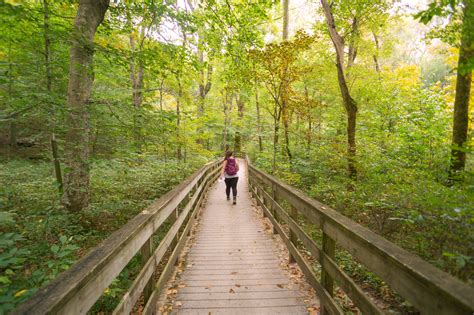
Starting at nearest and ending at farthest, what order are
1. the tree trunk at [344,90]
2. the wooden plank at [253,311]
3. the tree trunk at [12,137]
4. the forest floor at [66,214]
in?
the wooden plank at [253,311]
the forest floor at [66,214]
the tree trunk at [344,90]
the tree trunk at [12,137]

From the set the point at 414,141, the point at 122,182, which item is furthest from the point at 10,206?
the point at 414,141

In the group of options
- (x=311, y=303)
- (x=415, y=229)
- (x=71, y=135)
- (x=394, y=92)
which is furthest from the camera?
(x=394, y=92)

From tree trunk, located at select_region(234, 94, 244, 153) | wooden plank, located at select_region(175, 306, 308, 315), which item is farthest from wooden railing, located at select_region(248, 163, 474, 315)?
tree trunk, located at select_region(234, 94, 244, 153)

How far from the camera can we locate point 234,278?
11.5 ft

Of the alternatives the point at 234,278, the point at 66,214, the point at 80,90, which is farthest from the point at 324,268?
the point at 80,90

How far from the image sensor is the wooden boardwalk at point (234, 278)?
2.84m

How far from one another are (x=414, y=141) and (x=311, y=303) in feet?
24.4

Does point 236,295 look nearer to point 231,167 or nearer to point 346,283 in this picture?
point 346,283

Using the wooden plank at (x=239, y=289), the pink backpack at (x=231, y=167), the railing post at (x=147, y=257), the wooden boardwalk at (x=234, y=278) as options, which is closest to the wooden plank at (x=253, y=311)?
the wooden boardwalk at (x=234, y=278)

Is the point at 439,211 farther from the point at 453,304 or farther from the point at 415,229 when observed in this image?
the point at 453,304

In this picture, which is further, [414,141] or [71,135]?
[414,141]

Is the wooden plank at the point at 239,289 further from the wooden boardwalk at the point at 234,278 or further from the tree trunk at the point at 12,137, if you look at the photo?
the tree trunk at the point at 12,137

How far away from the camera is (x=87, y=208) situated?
5703 mm

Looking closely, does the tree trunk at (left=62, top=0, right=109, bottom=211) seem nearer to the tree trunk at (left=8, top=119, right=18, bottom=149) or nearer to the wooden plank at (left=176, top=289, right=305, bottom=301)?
the wooden plank at (left=176, top=289, right=305, bottom=301)
